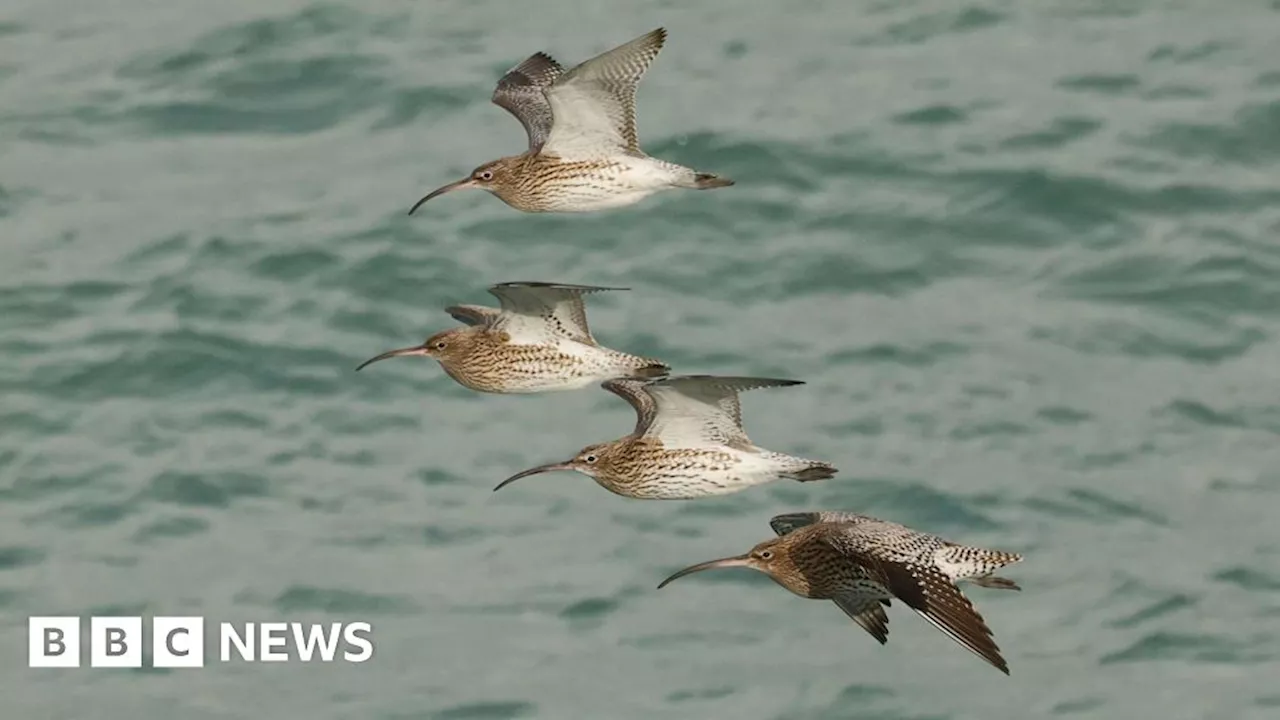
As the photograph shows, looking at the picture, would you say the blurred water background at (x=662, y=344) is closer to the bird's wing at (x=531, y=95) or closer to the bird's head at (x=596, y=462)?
the bird's wing at (x=531, y=95)

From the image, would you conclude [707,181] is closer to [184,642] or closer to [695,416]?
[695,416]

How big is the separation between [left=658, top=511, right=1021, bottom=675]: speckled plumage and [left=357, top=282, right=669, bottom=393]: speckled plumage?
1.16 meters

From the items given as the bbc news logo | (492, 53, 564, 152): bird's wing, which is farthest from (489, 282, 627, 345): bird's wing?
the bbc news logo

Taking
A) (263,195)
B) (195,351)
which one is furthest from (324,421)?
(263,195)

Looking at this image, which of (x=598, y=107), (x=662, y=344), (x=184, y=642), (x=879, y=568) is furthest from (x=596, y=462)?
(x=662, y=344)

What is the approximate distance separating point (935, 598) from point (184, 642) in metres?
8.78

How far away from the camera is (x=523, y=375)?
16.1 m

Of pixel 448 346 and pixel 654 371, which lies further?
pixel 448 346

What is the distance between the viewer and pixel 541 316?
628 inches

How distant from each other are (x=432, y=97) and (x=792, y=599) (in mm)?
6471

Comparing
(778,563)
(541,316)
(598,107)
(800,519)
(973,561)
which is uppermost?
(598,107)

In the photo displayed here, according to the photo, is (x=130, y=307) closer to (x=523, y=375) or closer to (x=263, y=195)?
(x=263, y=195)

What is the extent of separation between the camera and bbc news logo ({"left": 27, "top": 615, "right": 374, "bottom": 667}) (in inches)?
795

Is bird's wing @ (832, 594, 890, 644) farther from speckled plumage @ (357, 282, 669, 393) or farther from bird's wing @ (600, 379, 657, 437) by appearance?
speckled plumage @ (357, 282, 669, 393)
